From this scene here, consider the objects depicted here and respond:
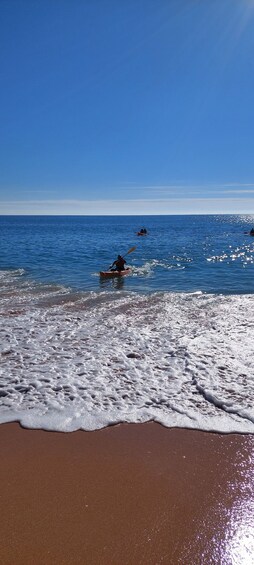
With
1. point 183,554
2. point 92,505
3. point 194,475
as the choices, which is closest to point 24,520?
point 92,505

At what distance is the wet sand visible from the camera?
3.83m

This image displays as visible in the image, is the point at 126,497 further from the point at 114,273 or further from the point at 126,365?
the point at 114,273

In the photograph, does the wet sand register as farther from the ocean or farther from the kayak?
the kayak

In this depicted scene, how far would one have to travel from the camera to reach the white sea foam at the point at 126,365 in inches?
253

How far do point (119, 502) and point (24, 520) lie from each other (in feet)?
3.82

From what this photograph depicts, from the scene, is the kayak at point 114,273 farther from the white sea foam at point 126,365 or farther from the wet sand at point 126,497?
the wet sand at point 126,497

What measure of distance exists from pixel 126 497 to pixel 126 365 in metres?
4.18

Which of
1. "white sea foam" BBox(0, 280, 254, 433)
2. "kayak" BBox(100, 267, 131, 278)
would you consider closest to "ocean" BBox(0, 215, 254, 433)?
"white sea foam" BBox(0, 280, 254, 433)

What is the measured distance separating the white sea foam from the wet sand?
503mm

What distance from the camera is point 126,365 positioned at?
863cm

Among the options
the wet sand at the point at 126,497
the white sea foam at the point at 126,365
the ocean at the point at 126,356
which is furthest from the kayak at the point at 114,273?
the wet sand at the point at 126,497

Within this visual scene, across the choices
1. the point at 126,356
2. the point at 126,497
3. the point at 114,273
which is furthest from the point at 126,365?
the point at 114,273

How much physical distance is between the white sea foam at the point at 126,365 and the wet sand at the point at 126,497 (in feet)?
1.65

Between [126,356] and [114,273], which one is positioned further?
[114,273]
